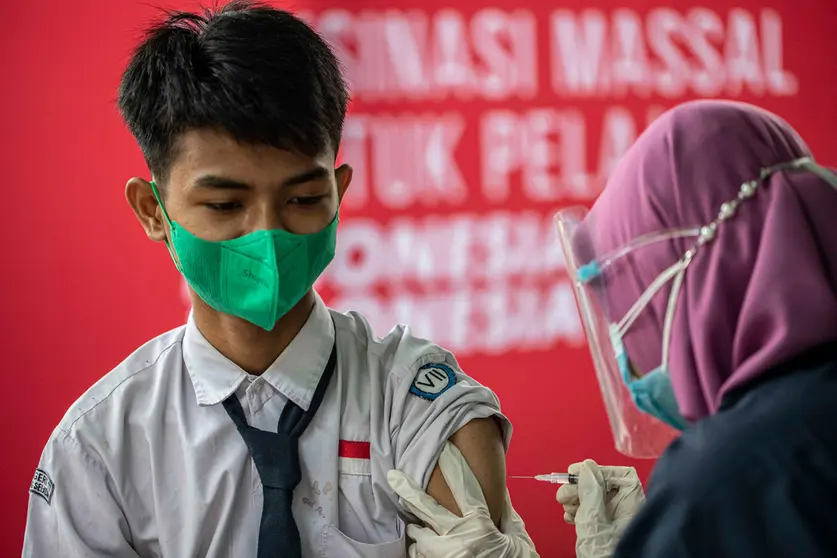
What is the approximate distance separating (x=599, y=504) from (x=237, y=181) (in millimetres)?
856

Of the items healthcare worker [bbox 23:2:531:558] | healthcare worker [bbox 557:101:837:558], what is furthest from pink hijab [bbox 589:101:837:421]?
healthcare worker [bbox 23:2:531:558]

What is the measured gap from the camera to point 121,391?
1710mm

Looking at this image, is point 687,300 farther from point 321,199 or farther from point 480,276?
point 480,276

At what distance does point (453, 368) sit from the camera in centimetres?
180

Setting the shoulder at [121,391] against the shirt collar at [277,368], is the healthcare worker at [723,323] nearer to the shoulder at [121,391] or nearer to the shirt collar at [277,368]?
the shirt collar at [277,368]

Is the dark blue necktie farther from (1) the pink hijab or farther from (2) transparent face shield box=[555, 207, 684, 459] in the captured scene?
(1) the pink hijab

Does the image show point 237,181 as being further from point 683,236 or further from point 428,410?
point 683,236

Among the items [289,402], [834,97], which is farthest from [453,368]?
[834,97]

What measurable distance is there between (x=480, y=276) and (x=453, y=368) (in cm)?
166

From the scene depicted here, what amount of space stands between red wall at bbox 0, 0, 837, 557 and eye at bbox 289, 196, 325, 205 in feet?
5.36

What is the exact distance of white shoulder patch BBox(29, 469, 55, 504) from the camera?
1.61 metres

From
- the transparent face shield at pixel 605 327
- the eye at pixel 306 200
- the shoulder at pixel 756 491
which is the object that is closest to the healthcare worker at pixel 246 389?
the eye at pixel 306 200

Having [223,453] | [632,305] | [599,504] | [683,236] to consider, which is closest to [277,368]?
[223,453]

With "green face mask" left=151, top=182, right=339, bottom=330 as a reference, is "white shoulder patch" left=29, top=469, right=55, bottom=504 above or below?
below
